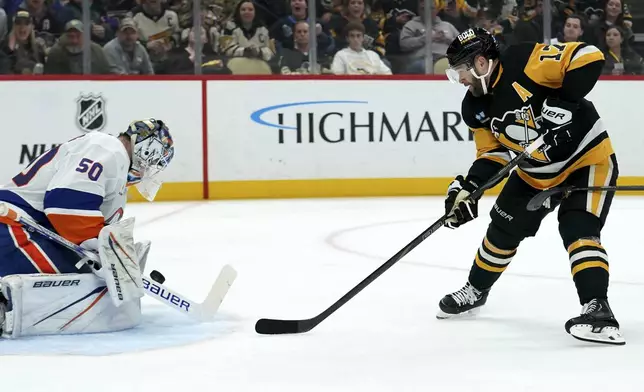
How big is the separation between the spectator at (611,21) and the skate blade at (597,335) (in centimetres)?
590

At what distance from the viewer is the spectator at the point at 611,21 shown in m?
8.17

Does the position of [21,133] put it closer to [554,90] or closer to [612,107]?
[612,107]

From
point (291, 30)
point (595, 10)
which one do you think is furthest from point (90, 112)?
point (595, 10)

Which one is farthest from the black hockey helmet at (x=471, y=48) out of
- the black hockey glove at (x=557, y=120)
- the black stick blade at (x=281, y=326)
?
the black stick blade at (x=281, y=326)

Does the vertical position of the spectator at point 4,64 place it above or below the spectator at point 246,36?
below

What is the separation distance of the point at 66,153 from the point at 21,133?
14.8 feet

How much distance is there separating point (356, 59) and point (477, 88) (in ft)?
15.9

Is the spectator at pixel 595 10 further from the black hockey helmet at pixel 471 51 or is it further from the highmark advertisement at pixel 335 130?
the black hockey helmet at pixel 471 51

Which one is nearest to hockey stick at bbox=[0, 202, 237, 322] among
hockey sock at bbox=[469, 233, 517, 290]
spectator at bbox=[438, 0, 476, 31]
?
hockey sock at bbox=[469, 233, 517, 290]

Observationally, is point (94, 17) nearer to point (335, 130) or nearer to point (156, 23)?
point (156, 23)

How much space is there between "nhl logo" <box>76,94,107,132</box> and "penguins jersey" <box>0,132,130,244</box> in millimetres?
4355

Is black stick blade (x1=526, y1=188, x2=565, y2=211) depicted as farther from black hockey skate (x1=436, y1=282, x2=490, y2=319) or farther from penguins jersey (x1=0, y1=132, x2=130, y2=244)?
penguins jersey (x1=0, y1=132, x2=130, y2=244)

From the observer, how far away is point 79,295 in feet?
9.50

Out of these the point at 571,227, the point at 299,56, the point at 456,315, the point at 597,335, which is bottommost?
the point at 456,315
